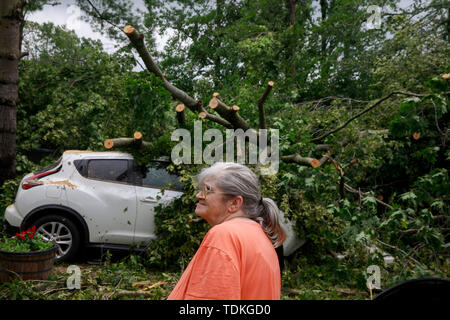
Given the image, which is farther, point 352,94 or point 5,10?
point 352,94

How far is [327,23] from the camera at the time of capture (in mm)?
15039

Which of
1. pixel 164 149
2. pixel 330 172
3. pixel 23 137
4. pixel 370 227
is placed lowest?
pixel 370 227

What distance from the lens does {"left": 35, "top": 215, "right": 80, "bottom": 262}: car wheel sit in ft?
18.7

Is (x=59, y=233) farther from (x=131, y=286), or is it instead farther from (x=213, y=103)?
(x=213, y=103)

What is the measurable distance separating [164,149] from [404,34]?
6.68m

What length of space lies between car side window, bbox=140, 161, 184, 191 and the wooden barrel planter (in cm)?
190

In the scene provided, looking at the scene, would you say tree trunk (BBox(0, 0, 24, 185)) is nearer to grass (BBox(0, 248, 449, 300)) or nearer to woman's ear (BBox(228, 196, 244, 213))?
grass (BBox(0, 248, 449, 300))

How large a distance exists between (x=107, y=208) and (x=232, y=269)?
4.85m

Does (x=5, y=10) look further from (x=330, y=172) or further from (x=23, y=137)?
(x=330, y=172)

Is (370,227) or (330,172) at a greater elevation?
(330,172)

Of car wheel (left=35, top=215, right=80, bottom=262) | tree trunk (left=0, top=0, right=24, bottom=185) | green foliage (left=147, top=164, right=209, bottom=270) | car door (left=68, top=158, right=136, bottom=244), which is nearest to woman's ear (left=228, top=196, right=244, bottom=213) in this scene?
green foliage (left=147, top=164, right=209, bottom=270)

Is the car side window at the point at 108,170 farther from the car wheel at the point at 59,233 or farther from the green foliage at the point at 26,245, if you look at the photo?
the green foliage at the point at 26,245

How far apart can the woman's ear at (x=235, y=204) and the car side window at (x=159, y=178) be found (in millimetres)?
4192
